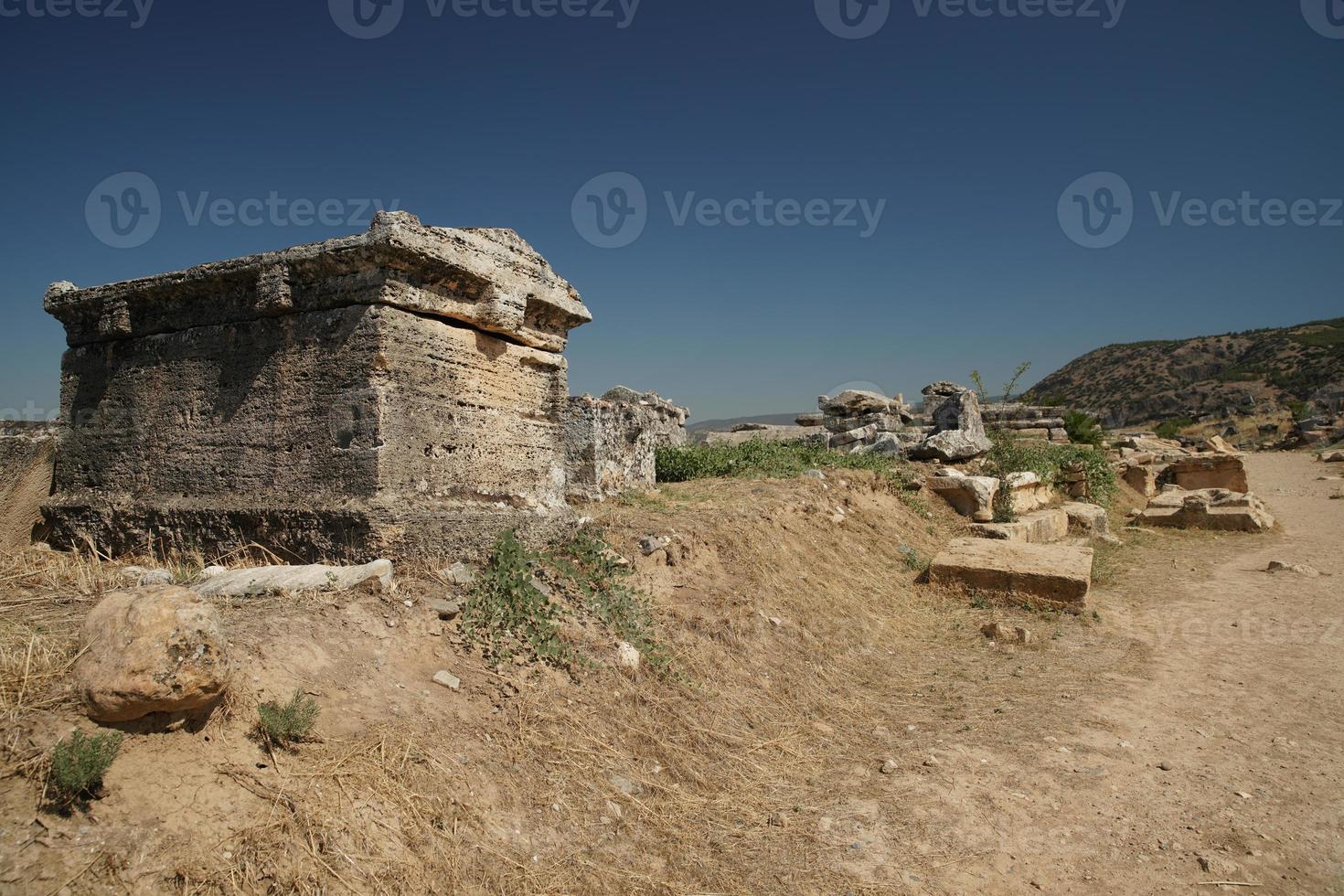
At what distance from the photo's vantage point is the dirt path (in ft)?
9.66

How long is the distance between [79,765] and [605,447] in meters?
5.93

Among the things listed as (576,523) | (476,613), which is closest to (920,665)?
(576,523)

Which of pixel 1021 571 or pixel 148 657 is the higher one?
pixel 148 657

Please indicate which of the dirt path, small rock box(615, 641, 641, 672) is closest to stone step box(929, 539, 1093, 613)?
the dirt path

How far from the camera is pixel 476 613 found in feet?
11.8

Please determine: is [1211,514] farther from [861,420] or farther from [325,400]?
[325,400]

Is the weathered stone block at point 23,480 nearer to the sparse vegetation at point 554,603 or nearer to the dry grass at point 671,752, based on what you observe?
the dry grass at point 671,752

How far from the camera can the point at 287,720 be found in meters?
2.44

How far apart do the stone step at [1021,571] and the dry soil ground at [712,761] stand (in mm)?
661

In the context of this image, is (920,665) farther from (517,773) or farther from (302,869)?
(302,869)

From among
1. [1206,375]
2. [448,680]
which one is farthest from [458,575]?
[1206,375]

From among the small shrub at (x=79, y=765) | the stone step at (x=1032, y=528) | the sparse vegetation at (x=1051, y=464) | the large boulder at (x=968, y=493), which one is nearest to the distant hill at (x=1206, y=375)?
the sparse vegetation at (x=1051, y=464)

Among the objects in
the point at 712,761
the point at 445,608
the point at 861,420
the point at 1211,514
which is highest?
the point at 861,420

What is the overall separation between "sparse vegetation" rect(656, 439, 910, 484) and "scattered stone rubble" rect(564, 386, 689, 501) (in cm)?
108
